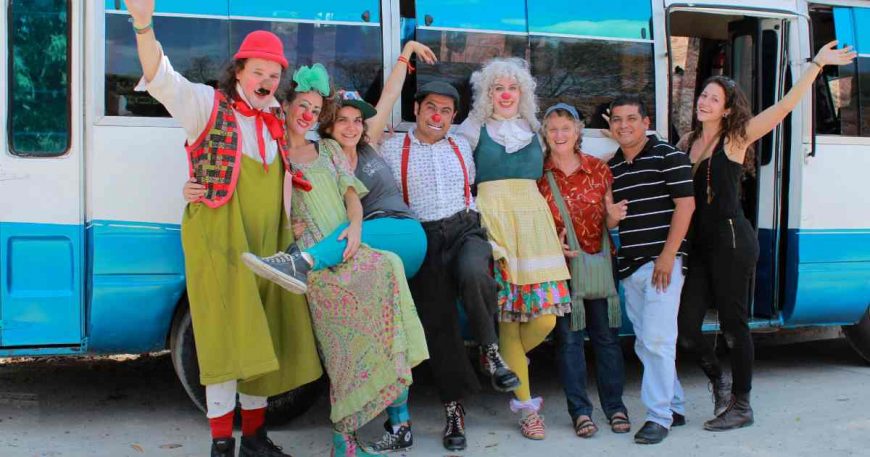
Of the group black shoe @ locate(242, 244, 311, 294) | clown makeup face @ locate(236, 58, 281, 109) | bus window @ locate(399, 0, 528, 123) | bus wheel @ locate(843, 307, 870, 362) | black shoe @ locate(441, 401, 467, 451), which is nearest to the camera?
black shoe @ locate(242, 244, 311, 294)

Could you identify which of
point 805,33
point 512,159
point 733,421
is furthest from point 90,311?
point 805,33

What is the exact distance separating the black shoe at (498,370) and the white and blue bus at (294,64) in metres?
1.11

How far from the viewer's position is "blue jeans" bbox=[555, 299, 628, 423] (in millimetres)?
5133

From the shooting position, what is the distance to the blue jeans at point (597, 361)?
5.13 m

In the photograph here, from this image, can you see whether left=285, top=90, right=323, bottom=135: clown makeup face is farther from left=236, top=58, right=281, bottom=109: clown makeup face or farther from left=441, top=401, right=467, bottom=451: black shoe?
left=441, top=401, right=467, bottom=451: black shoe

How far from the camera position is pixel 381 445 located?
15.6 feet

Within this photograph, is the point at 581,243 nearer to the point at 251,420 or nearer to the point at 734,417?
the point at 734,417

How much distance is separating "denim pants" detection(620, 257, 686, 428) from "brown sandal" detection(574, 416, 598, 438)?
301 mm

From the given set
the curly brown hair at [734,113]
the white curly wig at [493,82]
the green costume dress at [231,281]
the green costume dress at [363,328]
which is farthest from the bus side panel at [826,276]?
the green costume dress at [231,281]

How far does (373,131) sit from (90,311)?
1671 mm

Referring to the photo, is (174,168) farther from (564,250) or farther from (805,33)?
(805,33)

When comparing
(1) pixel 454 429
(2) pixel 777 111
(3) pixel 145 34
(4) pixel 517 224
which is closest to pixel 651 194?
(4) pixel 517 224

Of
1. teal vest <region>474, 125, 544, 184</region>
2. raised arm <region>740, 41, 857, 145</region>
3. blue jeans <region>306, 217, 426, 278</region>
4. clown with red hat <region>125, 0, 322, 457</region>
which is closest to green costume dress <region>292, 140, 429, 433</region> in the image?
blue jeans <region>306, 217, 426, 278</region>

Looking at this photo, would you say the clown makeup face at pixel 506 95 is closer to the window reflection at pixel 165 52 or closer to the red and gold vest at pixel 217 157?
the window reflection at pixel 165 52
